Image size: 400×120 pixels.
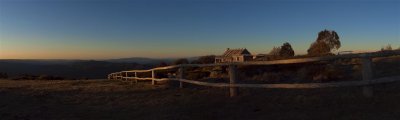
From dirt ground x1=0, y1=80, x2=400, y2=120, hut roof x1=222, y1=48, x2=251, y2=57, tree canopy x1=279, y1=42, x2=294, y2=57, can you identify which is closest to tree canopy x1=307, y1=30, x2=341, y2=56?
tree canopy x1=279, y1=42, x2=294, y2=57

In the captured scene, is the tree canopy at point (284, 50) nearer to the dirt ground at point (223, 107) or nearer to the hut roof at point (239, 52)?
the hut roof at point (239, 52)

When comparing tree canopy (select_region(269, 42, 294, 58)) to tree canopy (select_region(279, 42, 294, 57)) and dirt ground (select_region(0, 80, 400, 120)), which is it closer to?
tree canopy (select_region(279, 42, 294, 57))

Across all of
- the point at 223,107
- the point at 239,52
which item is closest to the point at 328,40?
the point at 239,52

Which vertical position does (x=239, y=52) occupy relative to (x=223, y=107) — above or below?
above

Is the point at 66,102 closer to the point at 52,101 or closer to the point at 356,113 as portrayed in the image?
the point at 52,101

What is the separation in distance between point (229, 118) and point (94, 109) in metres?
3.49

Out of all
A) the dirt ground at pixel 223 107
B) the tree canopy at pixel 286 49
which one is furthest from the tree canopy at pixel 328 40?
the dirt ground at pixel 223 107

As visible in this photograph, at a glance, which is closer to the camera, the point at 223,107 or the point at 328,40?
the point at 223,107

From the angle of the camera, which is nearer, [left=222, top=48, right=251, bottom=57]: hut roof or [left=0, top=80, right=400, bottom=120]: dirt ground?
[left=0, top=80, right=400, bottom=120]: dirt ground

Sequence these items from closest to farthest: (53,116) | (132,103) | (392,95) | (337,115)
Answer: (337,115) → (392,95) → (53,116) → (132,103)

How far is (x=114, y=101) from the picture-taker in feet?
36.3

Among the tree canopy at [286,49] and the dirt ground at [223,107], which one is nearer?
the dirt ground at [223,107]

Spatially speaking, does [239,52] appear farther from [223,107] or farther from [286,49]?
[223,107]

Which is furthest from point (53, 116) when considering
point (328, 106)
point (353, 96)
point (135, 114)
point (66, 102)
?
point (353, 96)
